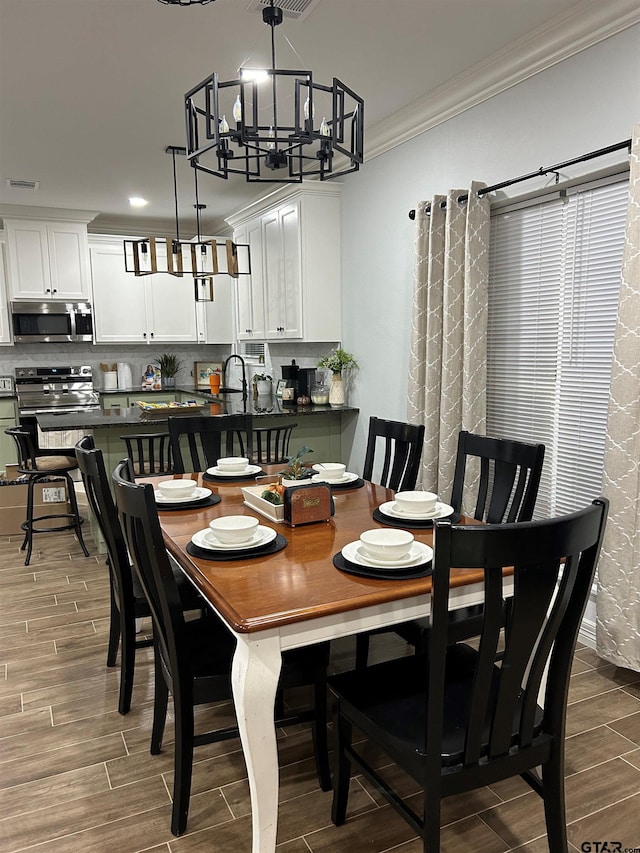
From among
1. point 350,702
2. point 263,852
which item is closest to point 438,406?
point 350,702

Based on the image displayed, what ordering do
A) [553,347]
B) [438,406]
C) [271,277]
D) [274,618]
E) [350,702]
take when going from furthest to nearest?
[271,277] < [438,406] < [553,347] < [350,702] < [274,618]

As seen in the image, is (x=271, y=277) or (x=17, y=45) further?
(x=271, y=277)

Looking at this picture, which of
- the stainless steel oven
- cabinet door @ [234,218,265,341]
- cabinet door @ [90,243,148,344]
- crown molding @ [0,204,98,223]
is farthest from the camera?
cabinet door @ [90,243,148,344]

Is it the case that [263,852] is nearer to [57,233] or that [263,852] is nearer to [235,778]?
[235,778]

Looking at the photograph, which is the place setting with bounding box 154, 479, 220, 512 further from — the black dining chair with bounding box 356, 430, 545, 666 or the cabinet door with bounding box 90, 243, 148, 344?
the cabinet door with bounding box 90, 243, 148, 344

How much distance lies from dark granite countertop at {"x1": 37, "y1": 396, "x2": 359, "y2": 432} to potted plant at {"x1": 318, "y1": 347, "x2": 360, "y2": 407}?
8cm

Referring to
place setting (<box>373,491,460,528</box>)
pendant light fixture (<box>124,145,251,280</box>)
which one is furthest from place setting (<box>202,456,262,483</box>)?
pendant light fixture (<box>124,145,251,280</box>)

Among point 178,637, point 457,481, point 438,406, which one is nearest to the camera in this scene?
point 178,637

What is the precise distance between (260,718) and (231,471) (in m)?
1.55

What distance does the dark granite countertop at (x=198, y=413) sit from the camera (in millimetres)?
4012

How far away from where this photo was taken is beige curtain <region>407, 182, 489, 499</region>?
130 inches

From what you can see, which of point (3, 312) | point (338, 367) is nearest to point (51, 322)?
point (3, 312)

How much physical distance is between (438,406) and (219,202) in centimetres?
355

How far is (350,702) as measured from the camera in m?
1.62
